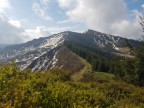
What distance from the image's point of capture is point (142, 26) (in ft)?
164

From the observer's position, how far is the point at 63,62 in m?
175

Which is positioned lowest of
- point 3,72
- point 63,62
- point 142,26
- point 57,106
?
point 63,62

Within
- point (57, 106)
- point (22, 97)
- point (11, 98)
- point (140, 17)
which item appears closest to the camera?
point (22, 97)

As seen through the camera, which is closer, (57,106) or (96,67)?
(57,106)

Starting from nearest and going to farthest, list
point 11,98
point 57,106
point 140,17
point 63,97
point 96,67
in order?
point 11,98
point 57,106
point 63,97
point 140,17
point 96,67

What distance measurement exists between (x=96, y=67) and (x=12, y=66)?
111652 millimetres

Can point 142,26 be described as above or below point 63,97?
above

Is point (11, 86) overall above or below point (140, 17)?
below

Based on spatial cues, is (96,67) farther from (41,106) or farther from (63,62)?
(41,106)

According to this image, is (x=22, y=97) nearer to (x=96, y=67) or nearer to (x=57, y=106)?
(x=57, y=106)

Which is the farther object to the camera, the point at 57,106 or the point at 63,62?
the point at 63,62

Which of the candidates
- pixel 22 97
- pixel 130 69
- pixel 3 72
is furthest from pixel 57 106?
pixel 130 69

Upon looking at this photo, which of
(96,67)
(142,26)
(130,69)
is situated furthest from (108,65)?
(142,26)

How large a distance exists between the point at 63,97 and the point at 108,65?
115782 mm
